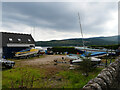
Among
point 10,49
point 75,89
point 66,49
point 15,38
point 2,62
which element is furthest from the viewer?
point 66,49

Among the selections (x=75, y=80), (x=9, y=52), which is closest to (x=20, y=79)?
(x=75, y=80)

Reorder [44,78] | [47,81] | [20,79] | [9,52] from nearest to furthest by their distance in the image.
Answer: [47,81], [20,79], [44,78], [9,52]

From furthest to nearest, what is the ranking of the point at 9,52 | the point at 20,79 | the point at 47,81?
1. the point at 9,52
2. the point at 20,79
3. the point at 47,81

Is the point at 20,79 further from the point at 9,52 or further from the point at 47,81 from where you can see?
the point at 9,52

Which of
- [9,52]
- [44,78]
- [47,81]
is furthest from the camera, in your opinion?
[9,52]

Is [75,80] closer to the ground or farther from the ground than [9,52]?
closer to the ground

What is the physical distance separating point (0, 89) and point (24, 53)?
13147mm

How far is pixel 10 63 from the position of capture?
930 cm

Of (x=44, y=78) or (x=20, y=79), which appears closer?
(x=20, y=79)

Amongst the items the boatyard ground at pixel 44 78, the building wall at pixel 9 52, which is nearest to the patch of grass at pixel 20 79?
the boatyard ground at pixel 44 78

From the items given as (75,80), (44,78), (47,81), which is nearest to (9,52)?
(44,78)

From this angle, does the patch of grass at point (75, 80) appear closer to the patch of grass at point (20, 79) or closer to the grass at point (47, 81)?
the grass at point (47, 81)

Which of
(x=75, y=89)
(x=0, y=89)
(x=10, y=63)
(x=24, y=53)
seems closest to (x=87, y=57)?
(x=75, y=89)

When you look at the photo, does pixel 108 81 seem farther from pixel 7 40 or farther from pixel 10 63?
pixel 7 40
